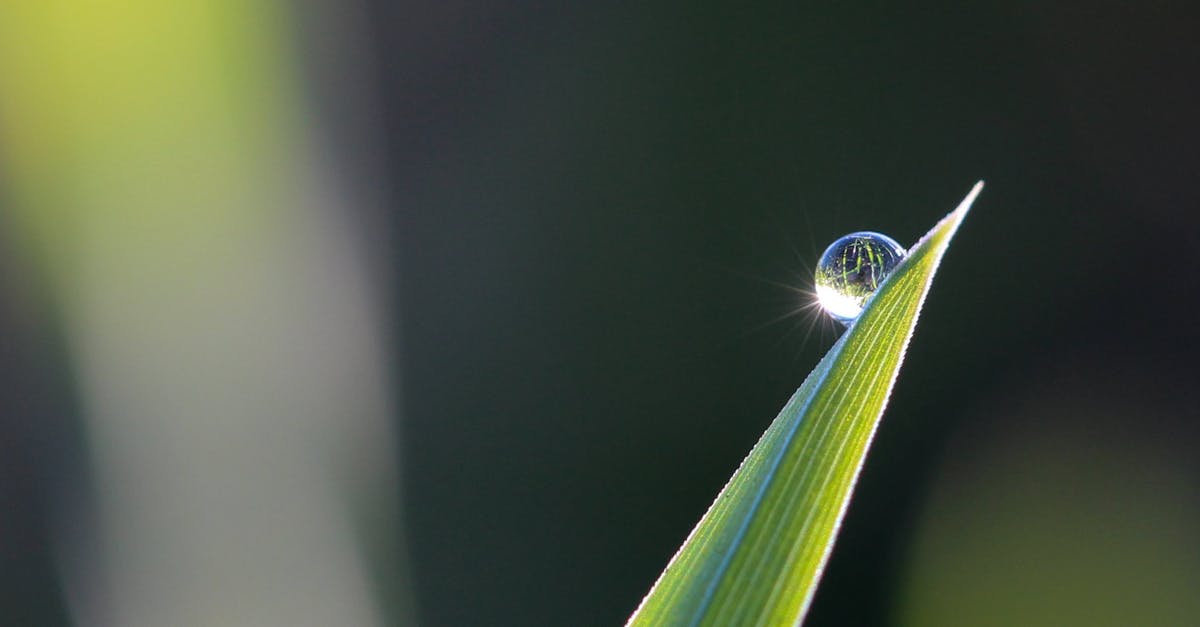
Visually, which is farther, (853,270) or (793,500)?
(853,270)

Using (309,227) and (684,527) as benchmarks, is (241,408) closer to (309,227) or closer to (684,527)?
(309,227)

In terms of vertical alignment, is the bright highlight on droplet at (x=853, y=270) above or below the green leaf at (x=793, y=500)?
above

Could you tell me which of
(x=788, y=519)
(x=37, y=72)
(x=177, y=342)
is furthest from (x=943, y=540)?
(x=37, y=72)

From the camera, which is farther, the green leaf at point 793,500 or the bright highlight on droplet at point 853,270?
the bright highlight on droplet at point 853,270

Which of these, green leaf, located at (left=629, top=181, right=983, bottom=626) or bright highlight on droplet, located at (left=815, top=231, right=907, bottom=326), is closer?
green leaf, located at (left=629, top=181, right=983, bottom=626)
